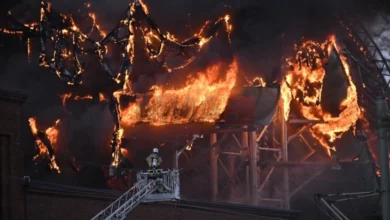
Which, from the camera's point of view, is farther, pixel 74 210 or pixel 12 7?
pixel 12 7

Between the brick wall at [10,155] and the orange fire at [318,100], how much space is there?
1306 cm

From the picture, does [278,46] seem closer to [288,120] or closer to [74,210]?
[288,120]

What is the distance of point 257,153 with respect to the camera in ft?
104

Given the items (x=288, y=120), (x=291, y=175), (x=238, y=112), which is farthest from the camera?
(x=291, y=175)

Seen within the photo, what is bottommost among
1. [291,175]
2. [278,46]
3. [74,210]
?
[74,210]

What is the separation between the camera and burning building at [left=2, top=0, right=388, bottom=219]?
30.6m

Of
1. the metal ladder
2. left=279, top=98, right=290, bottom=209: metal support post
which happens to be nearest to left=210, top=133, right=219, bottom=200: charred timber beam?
left=279, top=98, right=290, bottom=209: metal support post

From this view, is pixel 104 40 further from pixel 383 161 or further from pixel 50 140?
pixel 383 161

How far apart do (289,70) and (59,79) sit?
9.28 metres

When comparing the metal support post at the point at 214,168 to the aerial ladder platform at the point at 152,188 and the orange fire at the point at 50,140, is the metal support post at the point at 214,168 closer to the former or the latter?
the orange fire at the point at 50,140

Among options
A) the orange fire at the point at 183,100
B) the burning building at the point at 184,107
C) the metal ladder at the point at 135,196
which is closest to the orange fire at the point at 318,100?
the burning building at the point at 184,107

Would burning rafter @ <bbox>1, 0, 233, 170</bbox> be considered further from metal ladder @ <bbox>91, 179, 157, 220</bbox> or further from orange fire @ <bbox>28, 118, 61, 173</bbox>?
metal ladder @ <bbox>91, 179, 157, 220</bbox>

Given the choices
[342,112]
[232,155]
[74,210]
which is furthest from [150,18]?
[74,210]

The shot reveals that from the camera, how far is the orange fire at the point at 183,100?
31109 millimetres
